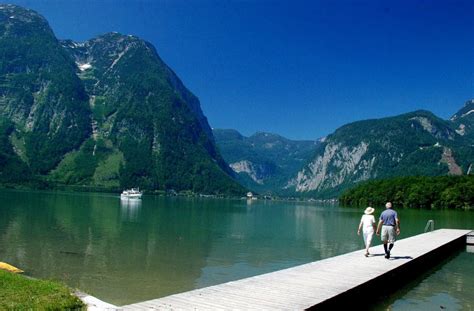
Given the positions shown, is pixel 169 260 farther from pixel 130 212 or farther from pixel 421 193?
pixel 421 193

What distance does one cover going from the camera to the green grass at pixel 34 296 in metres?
12.7

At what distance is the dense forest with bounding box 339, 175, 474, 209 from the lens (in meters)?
145

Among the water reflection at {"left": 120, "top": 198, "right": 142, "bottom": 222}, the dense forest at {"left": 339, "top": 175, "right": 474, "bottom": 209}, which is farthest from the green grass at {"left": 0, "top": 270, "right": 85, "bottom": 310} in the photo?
the dense forest at {"left": 339, "top": 175, "right": 474, "bottom": 209}

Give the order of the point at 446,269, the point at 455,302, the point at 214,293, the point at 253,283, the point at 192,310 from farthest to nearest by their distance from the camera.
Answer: the point at 446,269 → the point at 455,302 → the point at 253,283 → the point at 214,293 → the point at 192,310

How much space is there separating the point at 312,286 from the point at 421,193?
152515 millimetres

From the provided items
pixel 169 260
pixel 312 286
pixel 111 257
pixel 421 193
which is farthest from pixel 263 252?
pixel 421 193

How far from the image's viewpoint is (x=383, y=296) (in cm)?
2058

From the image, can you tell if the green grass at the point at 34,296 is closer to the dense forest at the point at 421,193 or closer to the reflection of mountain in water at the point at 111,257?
the reflection of mountain in water at the point at 111,257

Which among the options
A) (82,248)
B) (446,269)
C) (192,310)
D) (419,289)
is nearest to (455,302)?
(419,289)

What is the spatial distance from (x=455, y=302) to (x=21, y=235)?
113 ft

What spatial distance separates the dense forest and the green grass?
147897 mm

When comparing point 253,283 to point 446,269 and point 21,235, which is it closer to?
point 446,269

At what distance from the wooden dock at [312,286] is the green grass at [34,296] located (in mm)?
1843

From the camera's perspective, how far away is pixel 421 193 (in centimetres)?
15725
